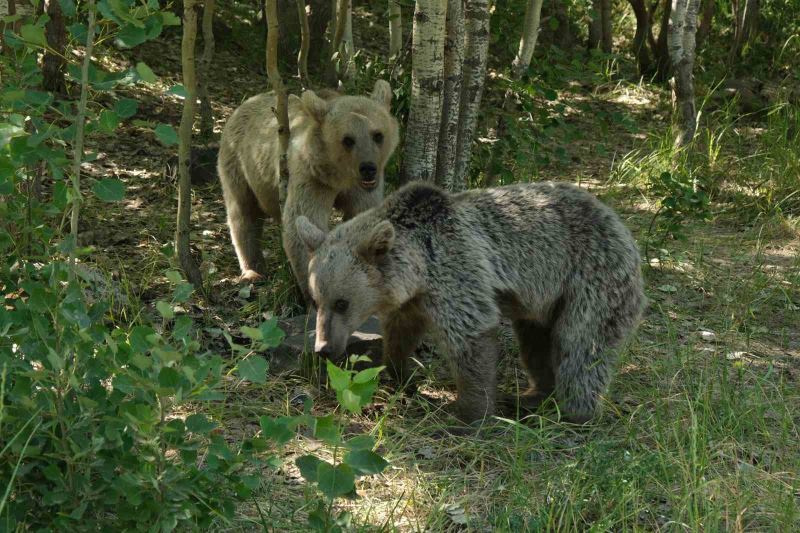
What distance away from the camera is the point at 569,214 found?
5766 millimetres

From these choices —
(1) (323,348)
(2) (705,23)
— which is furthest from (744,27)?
(1) (323,348)

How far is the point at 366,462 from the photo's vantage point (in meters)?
3.35

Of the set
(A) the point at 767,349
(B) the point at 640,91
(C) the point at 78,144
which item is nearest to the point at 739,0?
(B) the point at 640,91

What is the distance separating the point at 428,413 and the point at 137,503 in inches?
94.9

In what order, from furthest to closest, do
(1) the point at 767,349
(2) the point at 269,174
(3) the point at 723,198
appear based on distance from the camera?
(3) the point at 723,198, (2) the point at 269,174, (1) the point at 767,349

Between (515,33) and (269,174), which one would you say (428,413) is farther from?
(515,33)

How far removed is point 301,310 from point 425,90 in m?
1.87

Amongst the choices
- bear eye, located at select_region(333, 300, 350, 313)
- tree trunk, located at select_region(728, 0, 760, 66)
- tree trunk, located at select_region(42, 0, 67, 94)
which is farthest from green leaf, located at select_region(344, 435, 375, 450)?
tree trunk, located at select_region(728, 0, 760, 66)

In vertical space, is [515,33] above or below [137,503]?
above

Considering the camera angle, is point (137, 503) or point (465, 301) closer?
point (137, 503)

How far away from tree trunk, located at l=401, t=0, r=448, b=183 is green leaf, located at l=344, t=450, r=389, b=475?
153 inches

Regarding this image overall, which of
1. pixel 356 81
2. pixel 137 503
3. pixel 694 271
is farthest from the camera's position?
pixel 356 81

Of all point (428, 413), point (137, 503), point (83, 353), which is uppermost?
point (83, 353)

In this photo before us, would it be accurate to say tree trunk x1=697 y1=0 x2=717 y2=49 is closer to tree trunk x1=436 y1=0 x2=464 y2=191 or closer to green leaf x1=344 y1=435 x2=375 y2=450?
tree trunk x1=436 y1=0 x2=464 y2=191
